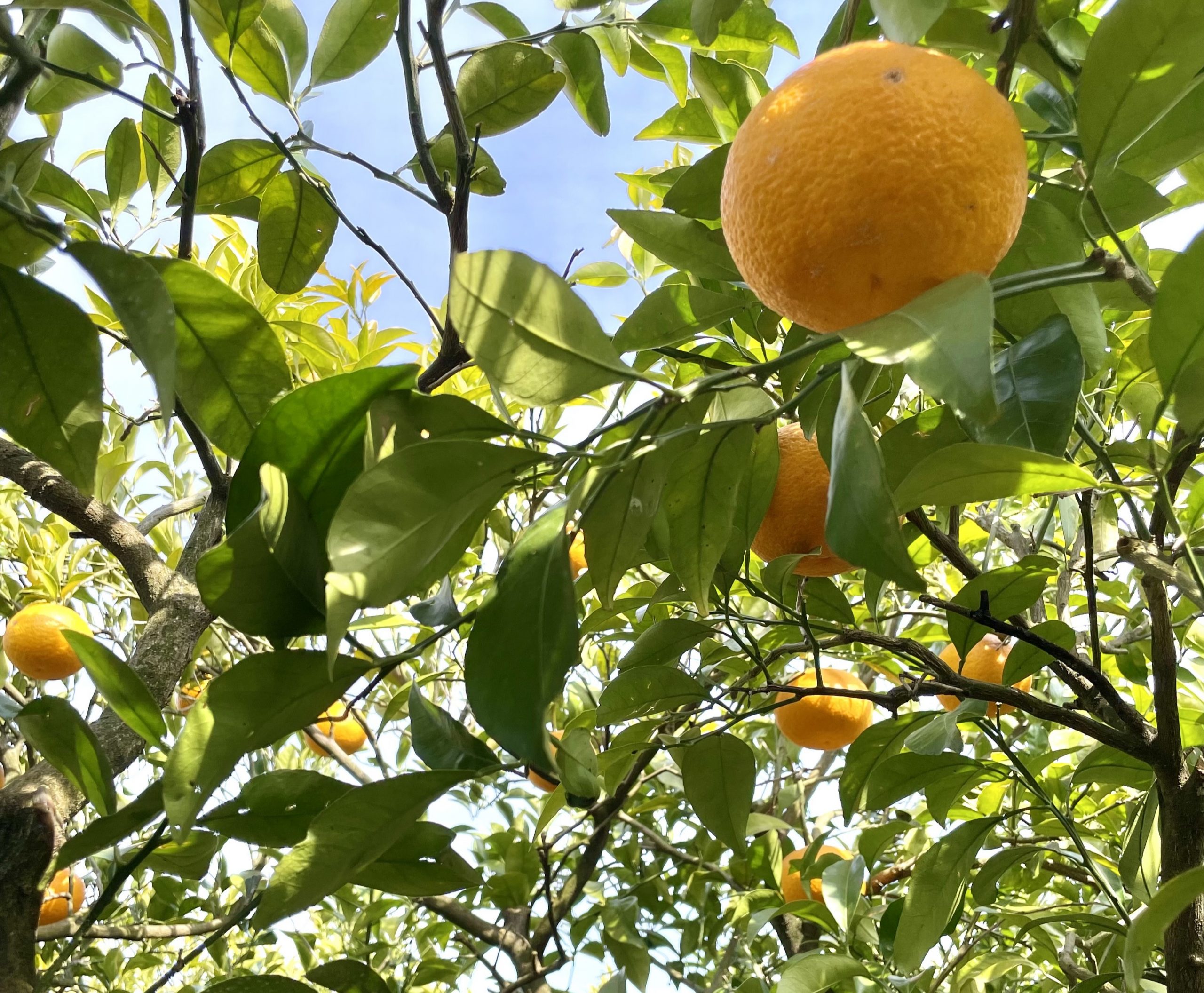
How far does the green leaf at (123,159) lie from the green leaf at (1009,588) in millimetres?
932

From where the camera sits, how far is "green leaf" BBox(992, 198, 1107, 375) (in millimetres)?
619

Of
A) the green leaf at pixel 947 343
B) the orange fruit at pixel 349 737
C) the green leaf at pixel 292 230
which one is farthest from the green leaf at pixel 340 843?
the orange fruit at pixel 349 737

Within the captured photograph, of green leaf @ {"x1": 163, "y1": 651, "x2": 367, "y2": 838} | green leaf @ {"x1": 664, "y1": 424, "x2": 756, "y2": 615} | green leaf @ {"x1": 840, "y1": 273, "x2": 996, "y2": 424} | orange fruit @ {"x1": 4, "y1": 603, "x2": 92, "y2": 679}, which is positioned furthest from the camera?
orange fruit @ {"x1": 4, "y1": 603, "x2": 92, "y2": 679}

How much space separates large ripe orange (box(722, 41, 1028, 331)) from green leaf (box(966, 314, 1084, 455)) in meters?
0.07

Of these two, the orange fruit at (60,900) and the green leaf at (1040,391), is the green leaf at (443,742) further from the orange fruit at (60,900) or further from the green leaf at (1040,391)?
the orange fruit at (60,900)

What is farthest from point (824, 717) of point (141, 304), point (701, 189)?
point (141, 304)

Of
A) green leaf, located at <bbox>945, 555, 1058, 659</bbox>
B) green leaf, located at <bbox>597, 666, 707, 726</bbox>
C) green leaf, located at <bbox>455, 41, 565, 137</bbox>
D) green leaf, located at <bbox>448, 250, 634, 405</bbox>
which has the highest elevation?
green leaf, located at <bbox>455, 41, 565, 137</bbox>

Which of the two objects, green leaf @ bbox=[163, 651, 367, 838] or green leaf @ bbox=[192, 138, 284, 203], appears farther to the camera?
green leaf @ bbox=[192, 138, 284, 203]

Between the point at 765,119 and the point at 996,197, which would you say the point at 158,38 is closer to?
the point at 765,119

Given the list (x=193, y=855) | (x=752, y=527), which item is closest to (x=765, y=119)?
(x=752, y=527)

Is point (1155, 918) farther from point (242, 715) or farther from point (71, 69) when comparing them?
point (71, 69)

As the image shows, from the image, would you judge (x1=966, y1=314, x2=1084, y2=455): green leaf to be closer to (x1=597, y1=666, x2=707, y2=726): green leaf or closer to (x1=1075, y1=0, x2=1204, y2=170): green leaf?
(x1=1075, y1=0, x2=1204, y2=170): green leaf

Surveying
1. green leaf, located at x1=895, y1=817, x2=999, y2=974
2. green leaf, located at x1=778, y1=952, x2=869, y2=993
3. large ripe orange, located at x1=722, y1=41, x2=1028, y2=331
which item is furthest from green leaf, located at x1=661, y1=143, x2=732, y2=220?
green leaf, located at x1=778, y1=952, x2=869, y2=993

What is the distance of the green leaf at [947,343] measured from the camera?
318mm
